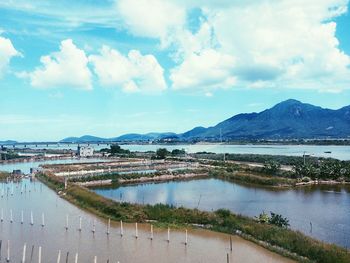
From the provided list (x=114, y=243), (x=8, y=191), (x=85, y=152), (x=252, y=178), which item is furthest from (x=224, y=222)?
(x=85, y=152)

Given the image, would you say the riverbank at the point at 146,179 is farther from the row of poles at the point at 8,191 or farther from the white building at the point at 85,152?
the white building at the point at 85,152

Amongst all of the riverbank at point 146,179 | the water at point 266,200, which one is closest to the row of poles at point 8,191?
the riverbank at point 146,179

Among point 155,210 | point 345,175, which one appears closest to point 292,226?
point 155,210

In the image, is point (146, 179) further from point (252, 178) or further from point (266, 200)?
point (266, 200)

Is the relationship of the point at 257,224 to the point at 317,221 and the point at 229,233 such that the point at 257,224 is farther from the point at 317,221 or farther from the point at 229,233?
the point at 317,221

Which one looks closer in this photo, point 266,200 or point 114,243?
point 114,243

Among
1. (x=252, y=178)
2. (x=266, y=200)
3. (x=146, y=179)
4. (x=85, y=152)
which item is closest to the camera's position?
(x=266, y=200)
